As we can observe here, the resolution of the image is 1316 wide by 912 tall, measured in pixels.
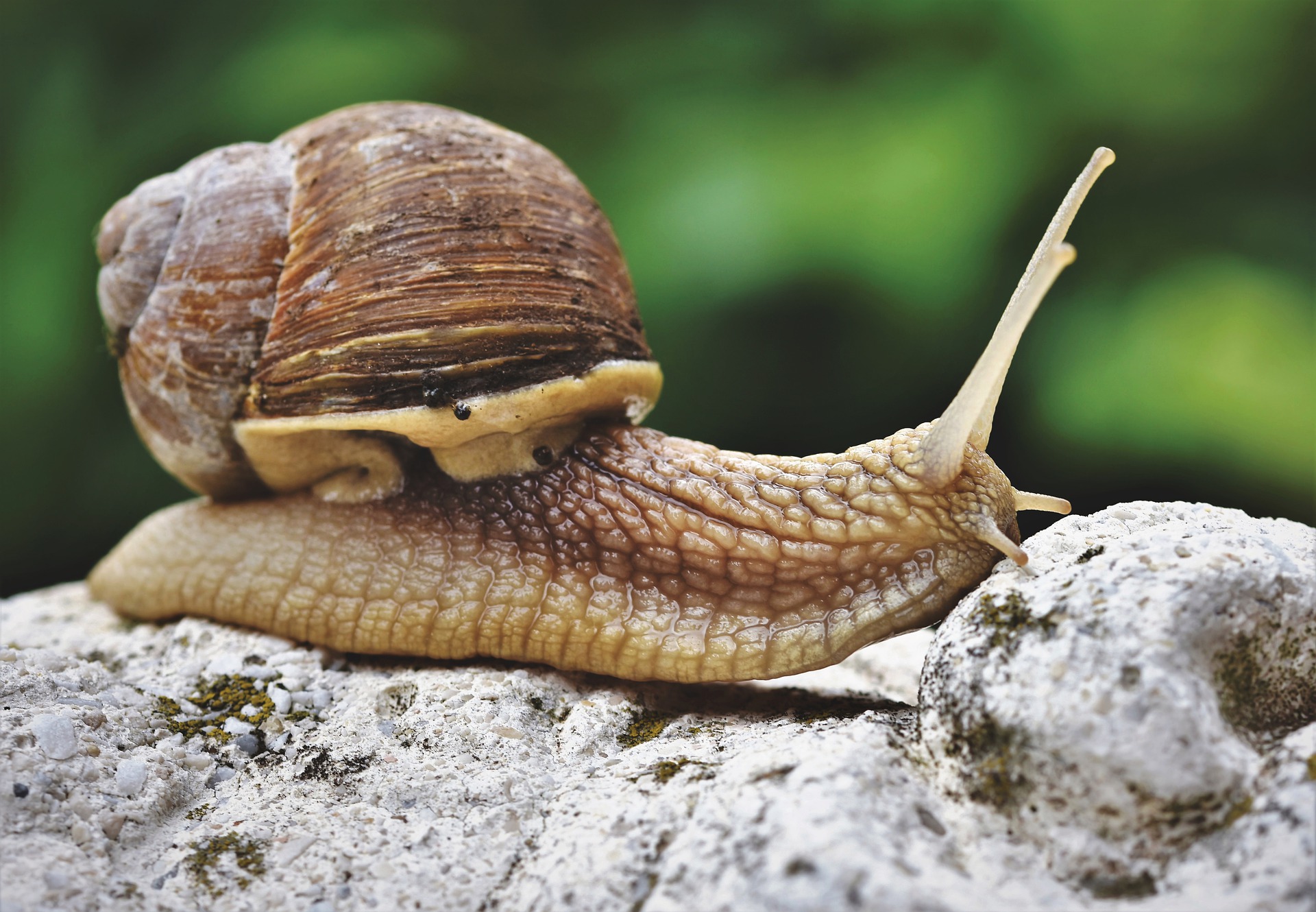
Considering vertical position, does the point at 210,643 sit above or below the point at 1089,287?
below

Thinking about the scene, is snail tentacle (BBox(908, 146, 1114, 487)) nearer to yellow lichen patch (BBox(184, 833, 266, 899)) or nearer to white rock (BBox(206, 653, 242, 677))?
yellow lichen patch (BBox(184, 833, 266, 899))

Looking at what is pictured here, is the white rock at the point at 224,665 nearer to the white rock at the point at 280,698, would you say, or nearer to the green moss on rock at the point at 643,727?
the white rock at the point at 280,698

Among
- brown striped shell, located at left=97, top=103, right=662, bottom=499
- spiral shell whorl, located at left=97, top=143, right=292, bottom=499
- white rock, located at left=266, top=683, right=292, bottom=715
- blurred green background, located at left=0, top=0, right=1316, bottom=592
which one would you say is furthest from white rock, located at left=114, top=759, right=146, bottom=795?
blurred green background, located at left=0, top=0, right=1316, bottom=592

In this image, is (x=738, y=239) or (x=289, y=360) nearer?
(x=289, y=360)

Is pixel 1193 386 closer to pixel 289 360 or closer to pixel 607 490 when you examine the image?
pixel 607 490

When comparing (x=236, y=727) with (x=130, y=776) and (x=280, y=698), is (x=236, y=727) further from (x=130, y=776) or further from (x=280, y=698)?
(x=130, y=776)

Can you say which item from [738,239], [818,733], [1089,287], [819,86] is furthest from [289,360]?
[1089,287]
